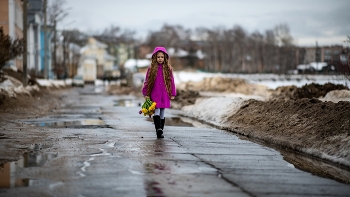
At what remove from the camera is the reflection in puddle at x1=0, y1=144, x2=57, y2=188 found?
793cm

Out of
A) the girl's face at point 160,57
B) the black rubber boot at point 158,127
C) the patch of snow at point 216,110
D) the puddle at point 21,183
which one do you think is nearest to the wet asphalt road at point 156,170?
the puddle at point 21,183

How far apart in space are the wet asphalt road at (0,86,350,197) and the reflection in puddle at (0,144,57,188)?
0.01 metres

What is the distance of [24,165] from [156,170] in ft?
6.32

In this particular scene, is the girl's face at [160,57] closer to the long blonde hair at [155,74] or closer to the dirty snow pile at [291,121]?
the long blonde hair at [155,74]

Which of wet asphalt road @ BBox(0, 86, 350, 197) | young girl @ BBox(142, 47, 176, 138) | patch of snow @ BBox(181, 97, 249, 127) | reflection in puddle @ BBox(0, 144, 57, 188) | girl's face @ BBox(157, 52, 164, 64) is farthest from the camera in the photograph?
patch of snow @ BBox(181, 97, 249, 127)

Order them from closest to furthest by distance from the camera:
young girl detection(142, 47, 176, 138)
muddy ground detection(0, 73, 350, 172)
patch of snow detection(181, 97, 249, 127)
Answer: muddy ground detection(0, 73, 350, 172) < young girl detection(142, 47, 176, 138) < patch of snow detection(181, 97, 249, 127)

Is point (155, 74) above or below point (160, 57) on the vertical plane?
below

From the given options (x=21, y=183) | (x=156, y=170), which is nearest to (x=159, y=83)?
(x=156, y=170)

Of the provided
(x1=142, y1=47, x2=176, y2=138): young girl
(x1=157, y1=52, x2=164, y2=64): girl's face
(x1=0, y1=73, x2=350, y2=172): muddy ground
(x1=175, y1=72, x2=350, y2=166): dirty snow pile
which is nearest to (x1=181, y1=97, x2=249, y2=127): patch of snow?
(x1=175, y1=72, x2=350, y2=166): dirty snow pile

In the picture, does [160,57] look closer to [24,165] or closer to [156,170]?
[24,165]

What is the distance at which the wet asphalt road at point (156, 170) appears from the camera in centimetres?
762

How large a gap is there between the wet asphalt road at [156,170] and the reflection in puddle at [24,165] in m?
0.01

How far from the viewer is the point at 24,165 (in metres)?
9.54

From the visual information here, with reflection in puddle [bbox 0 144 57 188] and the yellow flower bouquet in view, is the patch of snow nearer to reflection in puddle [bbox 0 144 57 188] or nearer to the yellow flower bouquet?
the yellow flower bouquet
